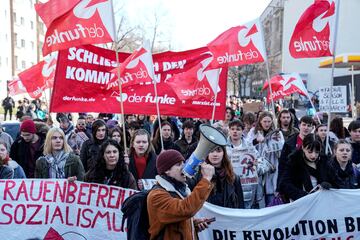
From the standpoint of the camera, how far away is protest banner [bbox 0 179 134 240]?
4914mm

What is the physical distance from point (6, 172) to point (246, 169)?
2640 millimetres

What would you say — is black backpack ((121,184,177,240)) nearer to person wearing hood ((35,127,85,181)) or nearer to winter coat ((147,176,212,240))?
winter coat ((147,176,212,240))

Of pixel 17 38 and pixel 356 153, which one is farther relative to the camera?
pixel 17 38

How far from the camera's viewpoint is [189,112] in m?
7.97

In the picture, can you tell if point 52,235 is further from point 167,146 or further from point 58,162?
point 167,146

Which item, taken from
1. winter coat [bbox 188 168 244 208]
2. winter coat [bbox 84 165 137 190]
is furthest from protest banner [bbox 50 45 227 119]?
winter coat [bbox 188 168 244 208]

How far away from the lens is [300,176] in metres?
4.88

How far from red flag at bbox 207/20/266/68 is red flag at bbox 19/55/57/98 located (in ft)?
13.4

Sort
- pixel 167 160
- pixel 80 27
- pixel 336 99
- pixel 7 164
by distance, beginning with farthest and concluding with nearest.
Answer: pixel 336 99, pixel 80 27, pixel 7 164, pixel 167 160

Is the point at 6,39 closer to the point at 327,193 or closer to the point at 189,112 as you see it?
the point at 189,112

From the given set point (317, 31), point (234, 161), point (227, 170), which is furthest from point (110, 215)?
point (317, 31)

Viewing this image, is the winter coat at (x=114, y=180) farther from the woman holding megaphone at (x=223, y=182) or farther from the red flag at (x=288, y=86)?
the red flag at (x=288, y=86)

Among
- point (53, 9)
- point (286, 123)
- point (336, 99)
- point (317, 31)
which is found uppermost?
point (53, 9)

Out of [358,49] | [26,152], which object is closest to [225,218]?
[26,152]
